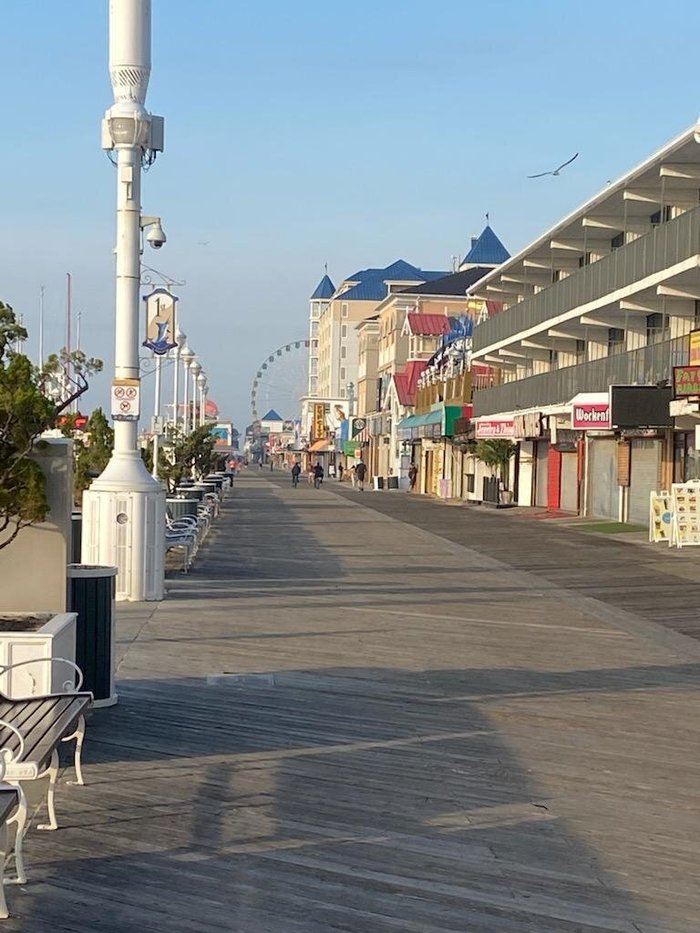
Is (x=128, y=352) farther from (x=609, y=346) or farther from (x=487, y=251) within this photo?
(x=487, y=251)

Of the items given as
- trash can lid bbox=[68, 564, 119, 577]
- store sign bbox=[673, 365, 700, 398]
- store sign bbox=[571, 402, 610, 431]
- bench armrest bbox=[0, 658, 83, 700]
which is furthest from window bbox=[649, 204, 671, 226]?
bench armrest bbox=[0, 658, 83, 700]

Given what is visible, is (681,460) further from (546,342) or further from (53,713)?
(53,713)

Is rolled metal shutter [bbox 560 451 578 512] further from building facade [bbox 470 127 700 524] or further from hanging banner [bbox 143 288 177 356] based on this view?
hanging banner [bbox 143 288 177 356]

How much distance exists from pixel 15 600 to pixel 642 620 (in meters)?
8.92

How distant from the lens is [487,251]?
360ft

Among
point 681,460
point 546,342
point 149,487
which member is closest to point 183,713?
point 149,487

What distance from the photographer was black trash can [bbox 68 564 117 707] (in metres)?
8.79

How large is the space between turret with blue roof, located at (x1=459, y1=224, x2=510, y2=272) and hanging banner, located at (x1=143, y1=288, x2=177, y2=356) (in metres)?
84.7

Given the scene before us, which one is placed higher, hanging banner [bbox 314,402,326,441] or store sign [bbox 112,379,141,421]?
hanging banner [bbox 314,402,326,441]

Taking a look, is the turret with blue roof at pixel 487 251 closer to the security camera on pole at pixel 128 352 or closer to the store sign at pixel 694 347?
the store sign at pixel 694 347

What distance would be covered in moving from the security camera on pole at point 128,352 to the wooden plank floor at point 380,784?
0.95m

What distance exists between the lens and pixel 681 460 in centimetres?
3509

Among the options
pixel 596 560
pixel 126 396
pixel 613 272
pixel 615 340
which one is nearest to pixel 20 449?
pixel 126 396

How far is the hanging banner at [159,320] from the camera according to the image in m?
23.8
